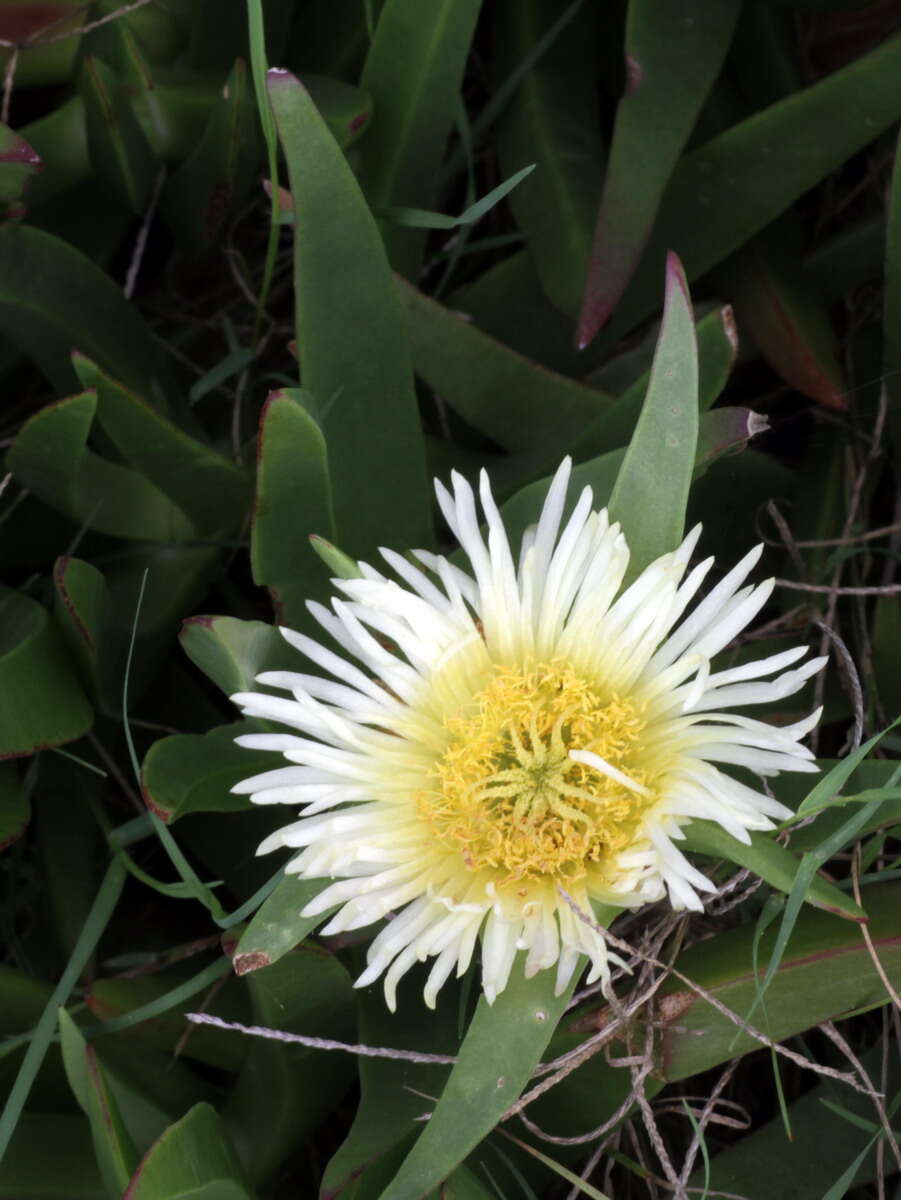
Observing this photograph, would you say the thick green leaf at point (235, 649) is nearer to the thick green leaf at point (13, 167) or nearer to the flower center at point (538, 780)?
the flower center at point (538, 780)

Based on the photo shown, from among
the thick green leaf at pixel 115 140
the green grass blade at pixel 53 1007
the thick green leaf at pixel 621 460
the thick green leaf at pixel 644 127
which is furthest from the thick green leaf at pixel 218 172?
the green grass blade at pixel 53 1007

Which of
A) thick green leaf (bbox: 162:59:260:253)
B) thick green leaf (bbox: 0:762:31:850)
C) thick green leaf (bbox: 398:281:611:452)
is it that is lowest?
thick green leaf (bbox: 0:762:31:850)

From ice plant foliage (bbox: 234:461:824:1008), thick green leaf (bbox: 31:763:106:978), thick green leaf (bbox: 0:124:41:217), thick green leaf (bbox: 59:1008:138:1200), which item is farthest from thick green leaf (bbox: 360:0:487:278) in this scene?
thick green leaf (bbox: 59:1008:138:1200)

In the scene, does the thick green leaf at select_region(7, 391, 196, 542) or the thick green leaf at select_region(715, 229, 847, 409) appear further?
the thick green leaf at select_region(715, 229, 847, 409)

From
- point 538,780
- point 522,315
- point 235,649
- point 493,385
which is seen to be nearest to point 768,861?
point 538,780

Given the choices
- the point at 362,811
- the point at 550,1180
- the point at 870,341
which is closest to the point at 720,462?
the point at 870,341

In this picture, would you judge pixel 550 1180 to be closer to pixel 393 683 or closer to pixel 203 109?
pixel 393 683

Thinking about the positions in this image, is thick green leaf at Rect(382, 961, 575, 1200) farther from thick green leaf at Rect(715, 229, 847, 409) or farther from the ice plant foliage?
thick green leaf at Rect(715, 229, 847, 409)

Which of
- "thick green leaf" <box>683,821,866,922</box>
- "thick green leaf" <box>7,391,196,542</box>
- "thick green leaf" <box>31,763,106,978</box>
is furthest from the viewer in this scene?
"thick green leaf" <box>31,763,106,978</box>

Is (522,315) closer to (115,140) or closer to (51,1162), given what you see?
(115,140)
